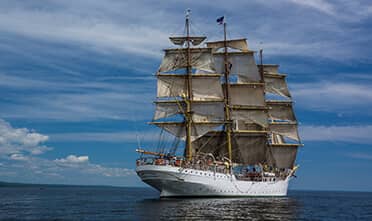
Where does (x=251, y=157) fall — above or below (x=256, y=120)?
below

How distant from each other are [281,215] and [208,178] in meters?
17.1

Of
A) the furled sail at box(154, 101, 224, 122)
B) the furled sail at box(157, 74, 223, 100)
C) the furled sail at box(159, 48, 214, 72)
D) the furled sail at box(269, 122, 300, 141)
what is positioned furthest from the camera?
the furled sail at box(269, 122, 300, 141)

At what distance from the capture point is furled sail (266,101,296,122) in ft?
301

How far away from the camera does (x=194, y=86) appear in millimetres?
73312

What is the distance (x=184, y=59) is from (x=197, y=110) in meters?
8.27

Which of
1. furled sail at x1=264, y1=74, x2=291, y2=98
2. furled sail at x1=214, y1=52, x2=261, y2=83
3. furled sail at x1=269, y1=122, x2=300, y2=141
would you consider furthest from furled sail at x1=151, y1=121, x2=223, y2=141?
furled sail at x1=264, y1=74, x2=291, y2=98

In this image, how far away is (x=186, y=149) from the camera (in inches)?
2813

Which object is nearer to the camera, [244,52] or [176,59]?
[176,59]

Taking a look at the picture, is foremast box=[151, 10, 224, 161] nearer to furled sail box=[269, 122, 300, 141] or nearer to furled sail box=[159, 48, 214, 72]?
furled sail box=[159, 48, 214, 72]

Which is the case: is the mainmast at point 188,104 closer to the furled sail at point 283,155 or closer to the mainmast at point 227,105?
the mainmast at point 227,105

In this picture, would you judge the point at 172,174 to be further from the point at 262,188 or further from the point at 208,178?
the point at 262,188

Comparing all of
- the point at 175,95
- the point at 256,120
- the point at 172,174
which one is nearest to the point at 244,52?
the point at 256,120

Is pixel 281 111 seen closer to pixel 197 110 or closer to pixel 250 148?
pixel 250 148

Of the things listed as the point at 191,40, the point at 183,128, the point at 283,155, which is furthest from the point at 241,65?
the point at 283,155
